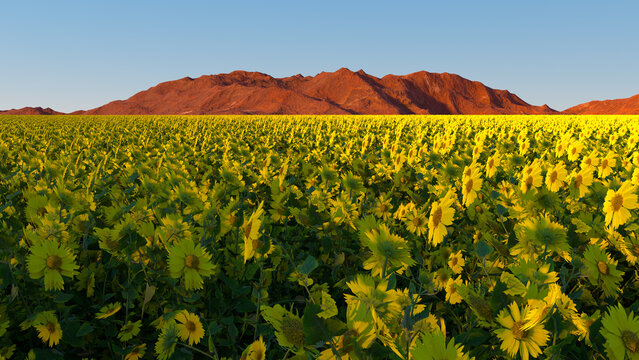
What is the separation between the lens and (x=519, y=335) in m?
0.98

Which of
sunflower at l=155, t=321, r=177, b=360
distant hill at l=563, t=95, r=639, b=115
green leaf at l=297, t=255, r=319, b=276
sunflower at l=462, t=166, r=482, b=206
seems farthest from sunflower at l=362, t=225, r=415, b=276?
distant hill at l=563, t=95, r=639, b=115

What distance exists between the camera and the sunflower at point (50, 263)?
1.49 m

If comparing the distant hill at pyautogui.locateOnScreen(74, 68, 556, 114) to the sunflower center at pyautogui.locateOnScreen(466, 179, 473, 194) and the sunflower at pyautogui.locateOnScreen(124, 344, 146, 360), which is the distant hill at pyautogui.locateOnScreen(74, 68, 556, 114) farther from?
the sunflower at pyautogui.locateOnScreen(124, 344, 146, 360)

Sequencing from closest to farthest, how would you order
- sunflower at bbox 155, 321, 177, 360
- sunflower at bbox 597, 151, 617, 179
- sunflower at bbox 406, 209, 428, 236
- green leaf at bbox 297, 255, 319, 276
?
green leaf at bbox 297, 255, 319, 276, sunflower at bbox 155, 321, 177, 360, sunflower at bbox 406, 209, 428, 236, sunflower at bbox 597, 151, 617, 179

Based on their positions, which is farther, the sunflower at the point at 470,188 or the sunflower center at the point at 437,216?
the sunflower at the point at 470,188

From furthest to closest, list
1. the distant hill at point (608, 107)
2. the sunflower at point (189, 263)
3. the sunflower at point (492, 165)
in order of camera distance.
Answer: the distant hill at point (608, 107) → the sunflower at point (492, 165) → the sunflower at point (189, 263)

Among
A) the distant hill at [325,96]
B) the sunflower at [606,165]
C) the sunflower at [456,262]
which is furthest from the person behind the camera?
the distant hill at [325,96]

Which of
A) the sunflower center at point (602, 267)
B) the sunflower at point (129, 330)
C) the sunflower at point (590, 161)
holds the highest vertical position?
the sunflower at point (590, 161)

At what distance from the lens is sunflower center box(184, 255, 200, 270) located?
1467 millimetres

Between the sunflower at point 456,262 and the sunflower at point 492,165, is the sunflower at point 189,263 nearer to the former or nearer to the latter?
the sunflower at point 456,262

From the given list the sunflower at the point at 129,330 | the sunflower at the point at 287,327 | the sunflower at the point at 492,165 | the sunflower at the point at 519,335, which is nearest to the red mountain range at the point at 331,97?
the sunflower at the point at 492,165

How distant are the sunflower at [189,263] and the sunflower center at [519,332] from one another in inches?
40.3

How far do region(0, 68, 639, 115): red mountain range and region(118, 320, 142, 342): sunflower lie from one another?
10978 centimetres

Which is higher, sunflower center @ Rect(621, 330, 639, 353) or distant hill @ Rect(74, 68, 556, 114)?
distant hill @ Rect(74, 68, 556, 114)
